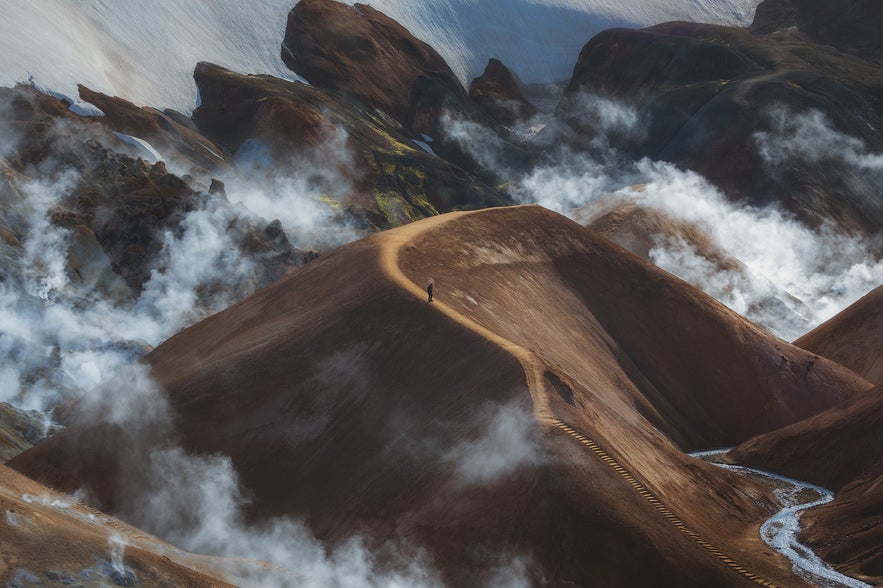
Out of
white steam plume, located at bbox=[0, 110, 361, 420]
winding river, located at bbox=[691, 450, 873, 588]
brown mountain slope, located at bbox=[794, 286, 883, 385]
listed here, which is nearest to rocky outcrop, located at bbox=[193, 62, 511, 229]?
white steam plume, located at bbox=[0, 110, 361, 420]

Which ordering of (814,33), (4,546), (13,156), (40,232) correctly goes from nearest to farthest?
(4,546), (40,232), (13,156), (814,33)

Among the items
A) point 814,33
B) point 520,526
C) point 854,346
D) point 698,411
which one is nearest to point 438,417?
point 520,526

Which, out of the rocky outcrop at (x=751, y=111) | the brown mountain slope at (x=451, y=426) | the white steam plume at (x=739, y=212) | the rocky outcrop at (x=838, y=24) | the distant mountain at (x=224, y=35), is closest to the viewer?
the brown mountain slope at (x=451, y=426)

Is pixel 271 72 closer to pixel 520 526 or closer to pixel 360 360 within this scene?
pixel 360 360

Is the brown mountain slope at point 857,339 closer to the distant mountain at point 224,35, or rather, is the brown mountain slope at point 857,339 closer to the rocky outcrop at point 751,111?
the rocky outcrop at point 751,111

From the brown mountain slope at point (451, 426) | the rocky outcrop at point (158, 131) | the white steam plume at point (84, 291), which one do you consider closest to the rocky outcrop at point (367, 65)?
the rocky outcrop at point (158, 131)

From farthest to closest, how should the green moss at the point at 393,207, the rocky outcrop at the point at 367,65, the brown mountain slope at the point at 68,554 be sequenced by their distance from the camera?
1. the rocky outcrop at the point at 367,65
2. the green moss at the point at 393,207
3. the brown mountain slope at the point at 68,554

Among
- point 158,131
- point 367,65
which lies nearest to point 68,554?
point 158,131
